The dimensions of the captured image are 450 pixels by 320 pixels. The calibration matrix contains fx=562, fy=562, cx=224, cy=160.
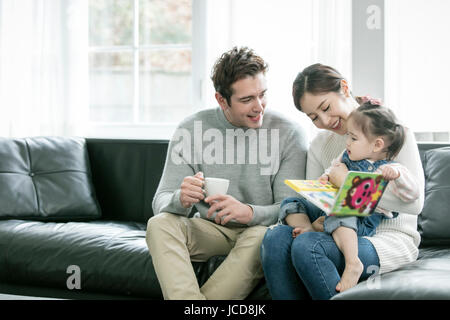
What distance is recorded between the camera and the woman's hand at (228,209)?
1.91 metres

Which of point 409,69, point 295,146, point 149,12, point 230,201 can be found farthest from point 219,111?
point 149,12

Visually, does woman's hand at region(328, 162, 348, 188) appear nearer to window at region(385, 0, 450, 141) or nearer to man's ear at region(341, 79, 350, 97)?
man's ear at region(341, 79, 350, 97)

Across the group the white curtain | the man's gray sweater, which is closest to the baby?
the man's gray sweater

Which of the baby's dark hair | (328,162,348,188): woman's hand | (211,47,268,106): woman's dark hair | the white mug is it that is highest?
(211,47,268,106): woman's dark hair

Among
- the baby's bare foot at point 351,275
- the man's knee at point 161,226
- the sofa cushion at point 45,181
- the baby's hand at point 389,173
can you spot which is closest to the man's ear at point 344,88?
the baby's hand at point 389,173

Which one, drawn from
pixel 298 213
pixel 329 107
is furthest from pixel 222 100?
pixel 298 213

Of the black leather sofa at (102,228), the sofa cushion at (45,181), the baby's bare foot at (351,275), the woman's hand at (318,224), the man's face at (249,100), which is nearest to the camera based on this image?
the baby's bare foot at (351,275)

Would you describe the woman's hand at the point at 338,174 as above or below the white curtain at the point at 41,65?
below

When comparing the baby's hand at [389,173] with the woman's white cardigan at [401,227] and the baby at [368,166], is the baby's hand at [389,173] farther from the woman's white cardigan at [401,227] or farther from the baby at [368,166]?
the woman's white cardigan at [401,227]

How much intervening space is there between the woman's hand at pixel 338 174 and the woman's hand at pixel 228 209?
0.35m

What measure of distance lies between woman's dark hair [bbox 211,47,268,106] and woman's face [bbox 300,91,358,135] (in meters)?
0.29

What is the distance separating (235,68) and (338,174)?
24.6 inches

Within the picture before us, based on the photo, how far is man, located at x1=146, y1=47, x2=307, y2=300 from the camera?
1.88m

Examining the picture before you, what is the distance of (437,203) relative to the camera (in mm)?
2229
